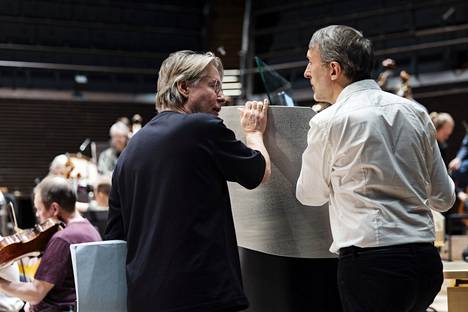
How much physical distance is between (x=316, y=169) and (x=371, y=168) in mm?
158

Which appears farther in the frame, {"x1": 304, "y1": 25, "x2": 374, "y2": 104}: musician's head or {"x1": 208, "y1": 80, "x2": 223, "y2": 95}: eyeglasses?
{"x1": 208, "y1": 80, "x2": 223, "y2": 95}: eyeglasses

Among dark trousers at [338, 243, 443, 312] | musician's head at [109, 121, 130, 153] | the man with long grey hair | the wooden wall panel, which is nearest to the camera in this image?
dark trousers at [338, 243, 443, 312]

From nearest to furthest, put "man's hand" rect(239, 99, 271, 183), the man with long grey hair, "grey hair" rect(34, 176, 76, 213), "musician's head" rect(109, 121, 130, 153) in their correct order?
the man with long grey hair
"man's hand" rect(239, 99, 271, 183)
"grey hair" rect(34, 176, 76, 213)
"musician's head" rect(109, 121, 130, 153)

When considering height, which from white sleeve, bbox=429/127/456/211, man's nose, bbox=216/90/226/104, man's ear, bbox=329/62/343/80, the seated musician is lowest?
the seated musician

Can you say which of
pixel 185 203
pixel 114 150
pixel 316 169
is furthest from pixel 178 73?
pixel 114 150

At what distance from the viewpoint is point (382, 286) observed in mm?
1807

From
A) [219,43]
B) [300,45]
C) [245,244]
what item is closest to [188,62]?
[245,244]

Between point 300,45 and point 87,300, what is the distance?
820cm

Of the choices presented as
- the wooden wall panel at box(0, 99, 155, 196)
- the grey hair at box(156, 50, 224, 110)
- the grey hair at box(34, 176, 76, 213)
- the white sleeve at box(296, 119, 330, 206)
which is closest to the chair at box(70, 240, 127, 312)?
the grey hair at box(156, 50, 224, 110)

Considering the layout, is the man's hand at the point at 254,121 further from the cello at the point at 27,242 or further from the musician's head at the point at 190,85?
the cello at the point at 27,242

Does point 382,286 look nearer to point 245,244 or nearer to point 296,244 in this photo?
point 296,244

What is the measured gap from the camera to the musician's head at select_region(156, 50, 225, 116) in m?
2.08

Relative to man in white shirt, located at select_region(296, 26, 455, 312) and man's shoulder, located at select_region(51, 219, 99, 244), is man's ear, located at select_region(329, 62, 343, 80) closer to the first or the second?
man in white shirt, located at select_region(296, 26, 455, 312)

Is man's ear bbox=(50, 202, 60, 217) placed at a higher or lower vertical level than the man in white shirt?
lower
